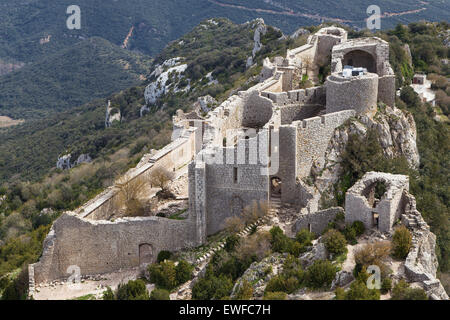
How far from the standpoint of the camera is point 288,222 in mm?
25734

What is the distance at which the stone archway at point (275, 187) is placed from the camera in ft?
90.0

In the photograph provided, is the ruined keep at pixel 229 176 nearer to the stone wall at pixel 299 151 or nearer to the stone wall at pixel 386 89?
the stone wall at pixel 299 151

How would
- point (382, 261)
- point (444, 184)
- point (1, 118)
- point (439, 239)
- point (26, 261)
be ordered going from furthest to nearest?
1. point (1, 118)
2. point (444, 184)
3. point (26, 261)
4. point (439, 239)
5. point (382, 261)

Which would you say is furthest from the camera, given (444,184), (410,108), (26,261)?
(410,108)

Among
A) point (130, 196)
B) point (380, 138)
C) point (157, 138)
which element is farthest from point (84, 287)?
point (157, 138)

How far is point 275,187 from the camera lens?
27.8m

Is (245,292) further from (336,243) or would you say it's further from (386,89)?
(386,89)

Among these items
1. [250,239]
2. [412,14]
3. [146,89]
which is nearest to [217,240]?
[250,239]

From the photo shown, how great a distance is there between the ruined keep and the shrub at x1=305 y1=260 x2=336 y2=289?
2983mm

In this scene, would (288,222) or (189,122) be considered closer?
(288,222)

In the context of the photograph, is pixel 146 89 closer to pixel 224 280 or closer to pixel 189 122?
pixel 189 122

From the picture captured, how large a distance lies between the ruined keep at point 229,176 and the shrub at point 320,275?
298cm

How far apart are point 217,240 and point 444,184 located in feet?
45.8

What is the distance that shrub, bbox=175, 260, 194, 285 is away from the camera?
2438 centimetres
